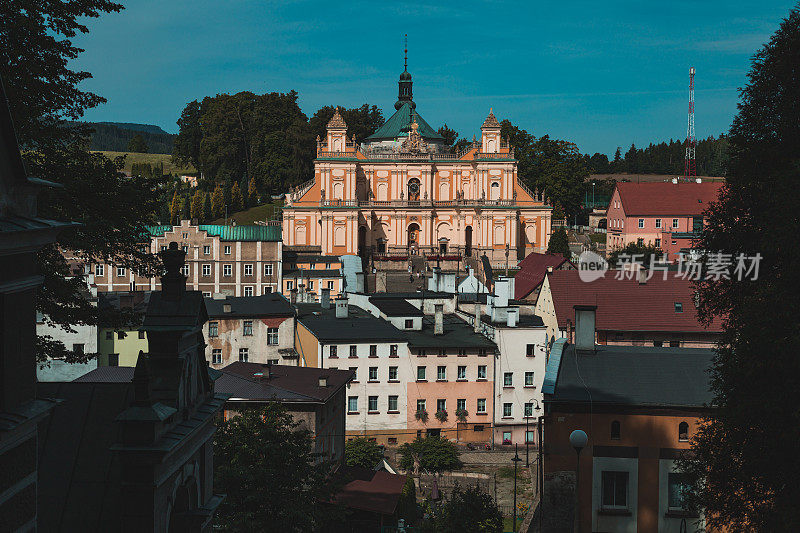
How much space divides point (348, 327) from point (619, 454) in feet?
86.2

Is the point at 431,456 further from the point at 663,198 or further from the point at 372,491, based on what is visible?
the point at 663,198

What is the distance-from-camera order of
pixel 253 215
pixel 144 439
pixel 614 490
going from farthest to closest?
pixel 253 215 → pixel 614 490 → pixel 144 439

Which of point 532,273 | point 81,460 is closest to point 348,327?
point 532,273

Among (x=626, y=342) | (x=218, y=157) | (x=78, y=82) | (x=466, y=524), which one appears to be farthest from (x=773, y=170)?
(x=218, y=157)

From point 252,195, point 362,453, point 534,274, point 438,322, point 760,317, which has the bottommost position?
point 362,453

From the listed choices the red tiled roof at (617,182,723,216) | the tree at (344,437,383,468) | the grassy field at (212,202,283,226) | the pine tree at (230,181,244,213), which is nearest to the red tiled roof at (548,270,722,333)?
the tree at (344,437,383,468)

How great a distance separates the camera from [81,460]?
34.9 feet

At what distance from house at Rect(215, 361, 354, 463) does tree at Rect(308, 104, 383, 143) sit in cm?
7830

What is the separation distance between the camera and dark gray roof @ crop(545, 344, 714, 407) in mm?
21953

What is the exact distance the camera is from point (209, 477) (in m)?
12.8

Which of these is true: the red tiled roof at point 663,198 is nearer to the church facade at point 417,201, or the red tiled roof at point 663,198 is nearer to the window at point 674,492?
the church facade at point 417,201

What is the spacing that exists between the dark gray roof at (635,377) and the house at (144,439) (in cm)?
1165

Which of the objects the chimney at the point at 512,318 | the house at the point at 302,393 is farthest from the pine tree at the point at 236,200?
the house at the point at 302,393

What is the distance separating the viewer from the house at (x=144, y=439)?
10148 millimetres
